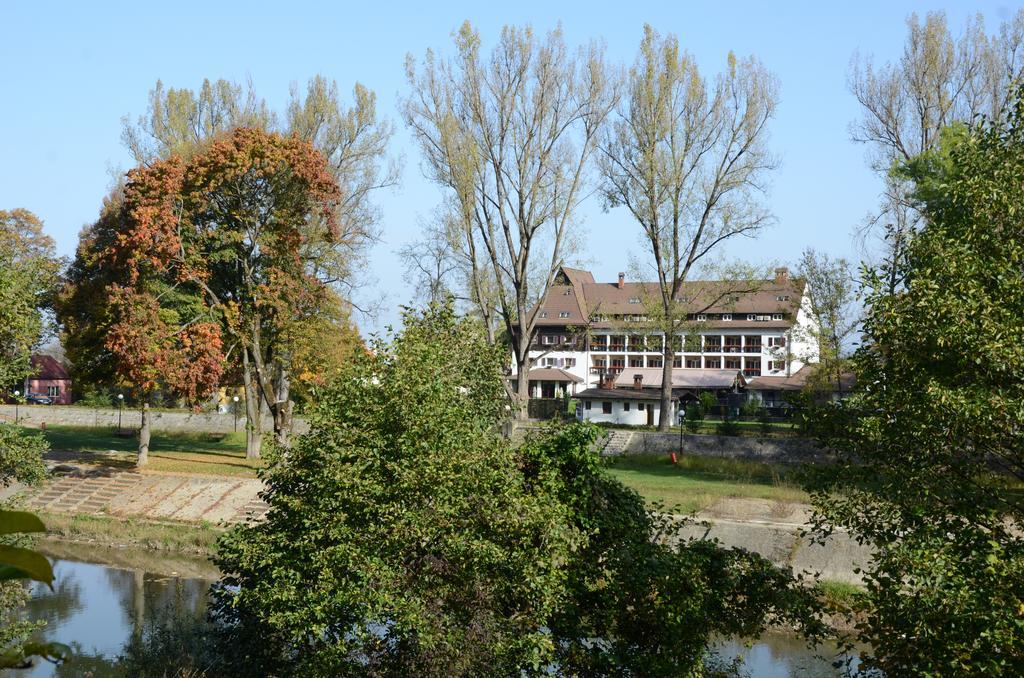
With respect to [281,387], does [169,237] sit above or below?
above

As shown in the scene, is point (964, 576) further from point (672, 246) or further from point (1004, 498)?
point (672, 246)

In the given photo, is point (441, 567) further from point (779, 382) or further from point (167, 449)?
point (779, 382)

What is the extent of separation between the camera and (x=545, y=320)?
87.1 m

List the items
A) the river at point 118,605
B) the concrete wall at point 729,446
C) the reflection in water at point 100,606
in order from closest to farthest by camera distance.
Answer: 1. the reflection in water at point 100,606
2. the river at point 118,605
3. the concrete wall at point 729,446

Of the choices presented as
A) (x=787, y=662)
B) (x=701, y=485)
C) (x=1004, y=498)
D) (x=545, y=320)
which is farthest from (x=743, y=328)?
(x=1004, y=498)

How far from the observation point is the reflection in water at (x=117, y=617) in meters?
20.4

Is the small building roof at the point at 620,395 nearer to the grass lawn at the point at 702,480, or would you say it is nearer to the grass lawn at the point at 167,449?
the grass lawn at the point at 702,480

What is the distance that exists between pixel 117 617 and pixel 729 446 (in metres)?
30.7

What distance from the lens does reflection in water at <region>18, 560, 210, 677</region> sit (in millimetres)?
20375

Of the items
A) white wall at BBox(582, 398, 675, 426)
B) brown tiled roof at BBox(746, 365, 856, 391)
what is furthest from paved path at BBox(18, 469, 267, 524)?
brown tiled roof at BBox(746, 365, 856, 391)

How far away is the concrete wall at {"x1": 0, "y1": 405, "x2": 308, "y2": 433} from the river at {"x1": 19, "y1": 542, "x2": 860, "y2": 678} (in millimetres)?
24265

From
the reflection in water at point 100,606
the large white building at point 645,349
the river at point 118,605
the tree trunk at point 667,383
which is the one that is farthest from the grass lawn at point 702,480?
the large white building at point 645,349

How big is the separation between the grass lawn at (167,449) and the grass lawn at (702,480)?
15551mm

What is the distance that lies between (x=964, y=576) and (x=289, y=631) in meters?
9.25
